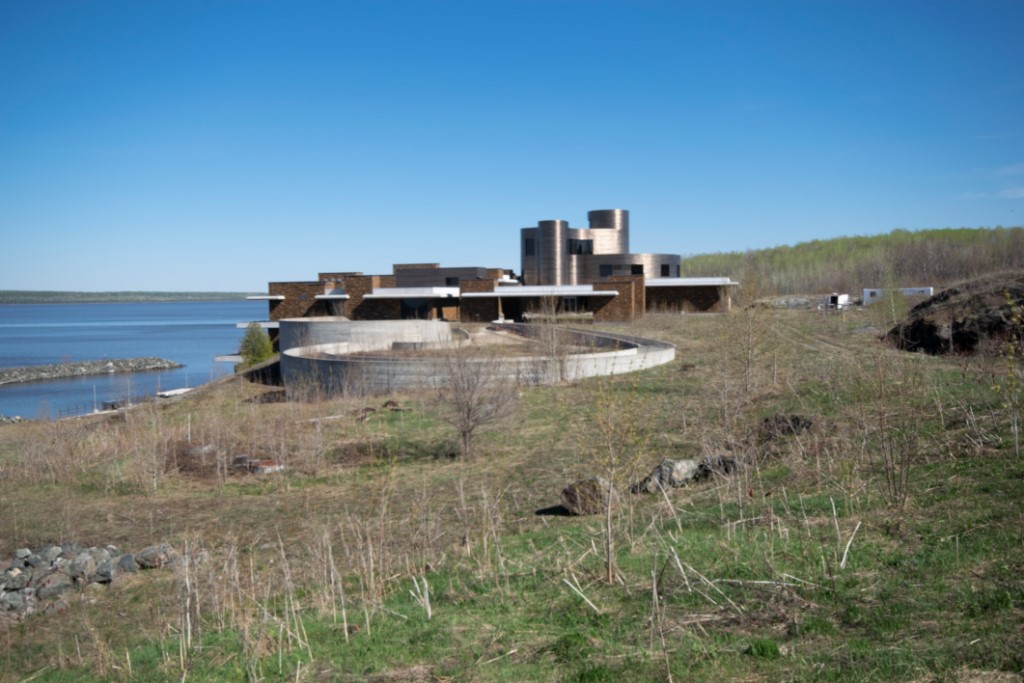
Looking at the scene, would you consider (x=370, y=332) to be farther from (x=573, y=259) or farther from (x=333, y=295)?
(x=573, y=259)

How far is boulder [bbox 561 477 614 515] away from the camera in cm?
1143

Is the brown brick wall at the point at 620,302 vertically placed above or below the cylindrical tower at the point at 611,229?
below

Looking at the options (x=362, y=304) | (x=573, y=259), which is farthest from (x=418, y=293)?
(x=573, y=259)

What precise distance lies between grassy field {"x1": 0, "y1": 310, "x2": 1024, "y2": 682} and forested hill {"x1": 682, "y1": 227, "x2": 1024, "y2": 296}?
46.6 m

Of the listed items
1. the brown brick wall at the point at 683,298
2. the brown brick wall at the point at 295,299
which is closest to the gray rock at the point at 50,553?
the brown brick wall at the point at 295,299

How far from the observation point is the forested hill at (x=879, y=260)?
88.3m

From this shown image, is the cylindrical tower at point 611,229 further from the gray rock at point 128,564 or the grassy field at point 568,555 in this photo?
the gray rock at point 128,564

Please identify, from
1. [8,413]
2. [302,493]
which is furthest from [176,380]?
[302,493]

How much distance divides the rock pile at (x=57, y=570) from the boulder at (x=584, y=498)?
5.71m

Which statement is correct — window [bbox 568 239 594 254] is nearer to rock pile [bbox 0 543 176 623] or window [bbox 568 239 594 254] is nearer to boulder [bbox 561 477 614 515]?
boulder [bbox 561 477 614 515]

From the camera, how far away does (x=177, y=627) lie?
857 centimetres

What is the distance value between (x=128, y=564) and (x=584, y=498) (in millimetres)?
6682

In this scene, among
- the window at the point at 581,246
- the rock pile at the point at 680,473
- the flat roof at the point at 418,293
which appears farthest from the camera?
the window at the point at 581,246

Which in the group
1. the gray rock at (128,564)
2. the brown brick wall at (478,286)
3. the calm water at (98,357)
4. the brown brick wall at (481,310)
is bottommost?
the calm water at (98,357)
